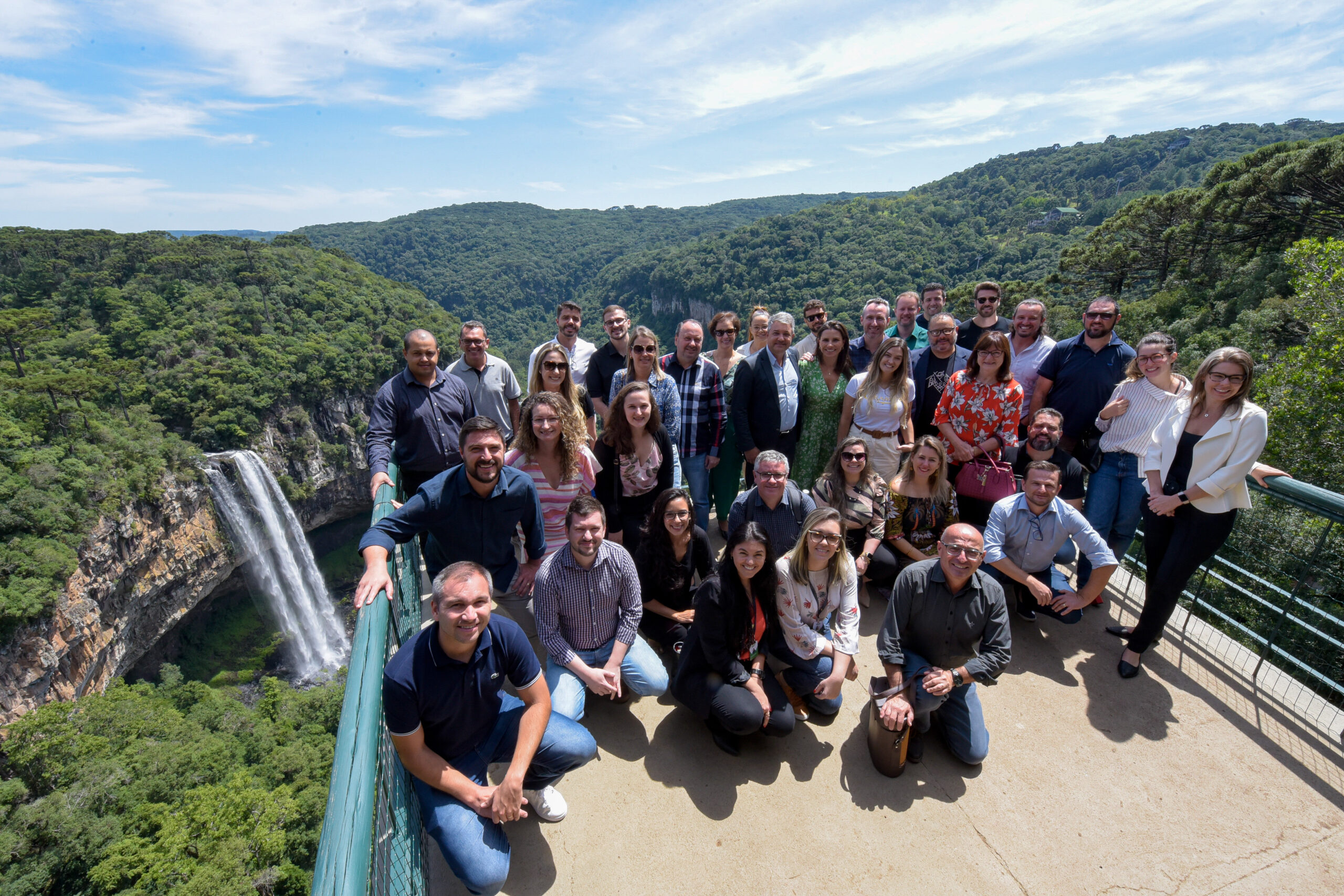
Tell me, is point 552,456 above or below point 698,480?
above

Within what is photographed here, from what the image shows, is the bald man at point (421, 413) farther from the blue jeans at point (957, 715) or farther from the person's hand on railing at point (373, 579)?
the blue jeans at point (957, 715)

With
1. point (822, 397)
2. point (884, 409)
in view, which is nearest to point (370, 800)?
point (884, 409)

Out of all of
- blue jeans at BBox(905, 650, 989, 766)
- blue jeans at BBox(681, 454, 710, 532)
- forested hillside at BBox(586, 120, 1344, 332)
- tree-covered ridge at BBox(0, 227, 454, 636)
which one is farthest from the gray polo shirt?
forested hillside at BBox(586, 120, 1344, 332)

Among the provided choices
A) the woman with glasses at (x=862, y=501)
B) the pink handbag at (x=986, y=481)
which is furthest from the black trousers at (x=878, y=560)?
the pink handbag at (x=986, y=481)

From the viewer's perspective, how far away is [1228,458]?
315cm

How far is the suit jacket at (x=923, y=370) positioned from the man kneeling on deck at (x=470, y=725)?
150 inches

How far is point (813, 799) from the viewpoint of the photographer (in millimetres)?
2799

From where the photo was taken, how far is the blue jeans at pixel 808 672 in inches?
124

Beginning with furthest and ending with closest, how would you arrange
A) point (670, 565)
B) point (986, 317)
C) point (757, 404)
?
point (986, 317), point (757, 404), point (670, 565)

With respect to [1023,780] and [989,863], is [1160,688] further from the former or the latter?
[989,863]

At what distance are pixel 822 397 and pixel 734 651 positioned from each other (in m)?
2.51

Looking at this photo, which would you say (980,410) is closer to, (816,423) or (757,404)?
(816,423)

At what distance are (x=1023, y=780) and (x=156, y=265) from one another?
67.7 metres

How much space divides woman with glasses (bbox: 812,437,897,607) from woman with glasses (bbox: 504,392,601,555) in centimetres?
169
